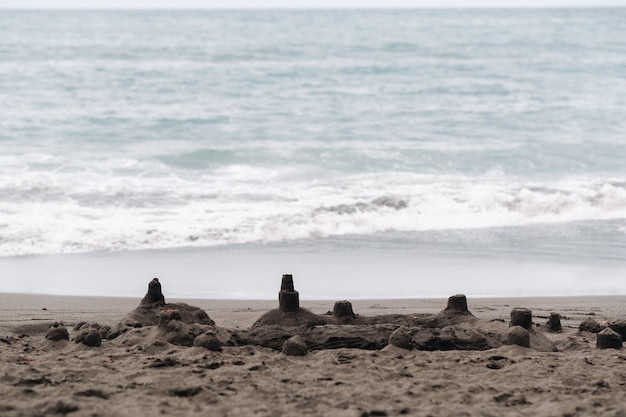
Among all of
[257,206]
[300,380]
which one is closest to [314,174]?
[257,206]

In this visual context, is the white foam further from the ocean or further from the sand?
the sand

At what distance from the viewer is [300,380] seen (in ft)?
14.5

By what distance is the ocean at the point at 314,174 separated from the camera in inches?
353

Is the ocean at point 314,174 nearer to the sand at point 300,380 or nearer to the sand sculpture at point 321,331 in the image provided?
the sand sculpture at point 321,331

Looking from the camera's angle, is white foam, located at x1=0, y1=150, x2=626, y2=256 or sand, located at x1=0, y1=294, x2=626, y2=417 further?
white foam, located at x1=0, y1=150, x2=626, y2=256

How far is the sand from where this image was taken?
399cm

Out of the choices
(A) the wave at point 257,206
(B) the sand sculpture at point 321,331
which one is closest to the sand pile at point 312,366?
(B) the sand sculpture at point 321,331

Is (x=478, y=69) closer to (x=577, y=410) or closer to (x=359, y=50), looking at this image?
(x=359, y=50)

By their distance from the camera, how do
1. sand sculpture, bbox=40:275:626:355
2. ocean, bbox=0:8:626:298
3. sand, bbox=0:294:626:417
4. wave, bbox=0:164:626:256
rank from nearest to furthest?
sand, bbox=0:294:626:417 → sand sculpture, bbox=40:275:626:355 → ocean, bbox=0:8:626:298 → wave, bbox=0:164:626:256

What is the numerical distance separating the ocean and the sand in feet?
9.58

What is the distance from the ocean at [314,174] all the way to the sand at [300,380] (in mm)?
2920

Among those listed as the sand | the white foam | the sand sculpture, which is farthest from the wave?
the sand

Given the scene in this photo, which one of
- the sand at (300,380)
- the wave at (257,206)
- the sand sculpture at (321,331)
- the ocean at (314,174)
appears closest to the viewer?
the sand at (300,380)

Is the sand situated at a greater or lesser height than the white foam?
lesser
